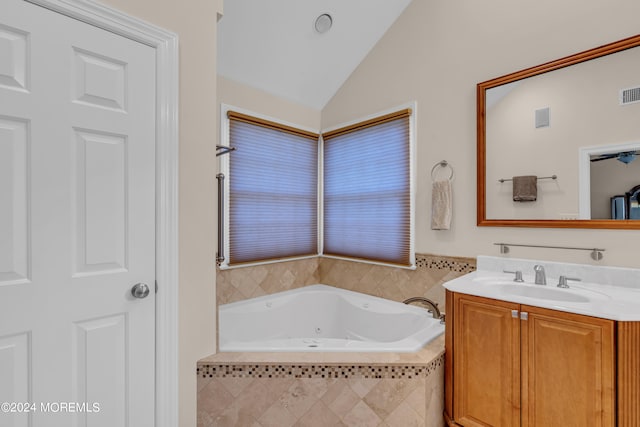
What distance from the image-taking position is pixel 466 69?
2377mm

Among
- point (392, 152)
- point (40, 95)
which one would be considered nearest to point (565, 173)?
point (392, 152)

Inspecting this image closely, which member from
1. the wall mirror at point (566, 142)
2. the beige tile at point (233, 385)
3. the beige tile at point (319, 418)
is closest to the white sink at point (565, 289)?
the wall mirror at point (566, 142)

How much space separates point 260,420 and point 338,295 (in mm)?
1494

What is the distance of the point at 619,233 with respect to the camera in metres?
1.79

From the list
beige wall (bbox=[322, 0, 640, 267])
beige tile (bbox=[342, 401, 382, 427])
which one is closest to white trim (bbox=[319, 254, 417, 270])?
beige wall (bbox=[322, 0, 640, 267])

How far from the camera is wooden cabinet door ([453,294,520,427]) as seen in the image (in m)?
1.56

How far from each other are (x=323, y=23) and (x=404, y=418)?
2.83 meters

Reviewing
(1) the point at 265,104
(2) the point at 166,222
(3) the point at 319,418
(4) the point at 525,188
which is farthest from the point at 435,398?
(1) the point at 265,104

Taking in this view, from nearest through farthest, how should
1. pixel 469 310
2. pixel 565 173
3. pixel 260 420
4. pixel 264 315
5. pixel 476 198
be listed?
pixel 260 420, pixel 469 310, pixel 565 173, pixel 476 198, pixel 264 315

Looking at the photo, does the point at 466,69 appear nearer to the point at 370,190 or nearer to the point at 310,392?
the point at 370,190

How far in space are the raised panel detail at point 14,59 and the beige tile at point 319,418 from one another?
71.9 inches

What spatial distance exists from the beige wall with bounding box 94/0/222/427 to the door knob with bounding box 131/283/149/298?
0.16 meters

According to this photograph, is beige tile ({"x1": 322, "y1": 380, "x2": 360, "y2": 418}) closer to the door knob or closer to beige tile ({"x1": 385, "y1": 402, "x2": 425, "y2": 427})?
beige tile ({"x1": 385, "y1": 402, "x2": 425, "y2": 427})

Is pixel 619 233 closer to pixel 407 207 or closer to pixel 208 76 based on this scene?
pixel 407 207
